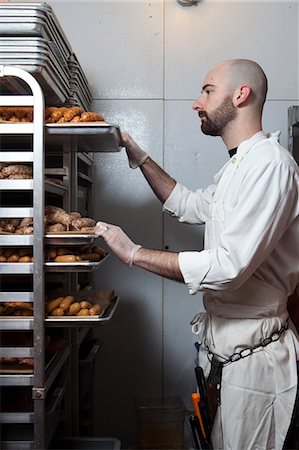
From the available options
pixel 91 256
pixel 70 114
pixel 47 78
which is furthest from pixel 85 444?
pixel 47 78

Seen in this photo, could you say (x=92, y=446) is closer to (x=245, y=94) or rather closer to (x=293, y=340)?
(x=293, y=340)

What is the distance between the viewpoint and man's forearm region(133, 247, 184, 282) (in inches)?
69.7

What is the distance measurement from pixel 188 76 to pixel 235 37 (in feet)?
1.14

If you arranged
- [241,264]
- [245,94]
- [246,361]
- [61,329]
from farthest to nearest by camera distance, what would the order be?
[61,329], [245,94], [246,361], [241,264]

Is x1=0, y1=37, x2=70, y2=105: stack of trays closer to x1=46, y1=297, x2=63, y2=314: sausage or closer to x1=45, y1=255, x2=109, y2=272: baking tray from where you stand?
x1=45, y1=255, x2=109, y2=272: baking tray

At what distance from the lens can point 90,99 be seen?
2922mm

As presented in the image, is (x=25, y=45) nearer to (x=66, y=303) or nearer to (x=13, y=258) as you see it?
(x=13, y=258)

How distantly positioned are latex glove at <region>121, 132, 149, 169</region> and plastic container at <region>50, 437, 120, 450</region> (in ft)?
4.08

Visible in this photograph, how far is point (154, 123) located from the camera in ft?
9.80

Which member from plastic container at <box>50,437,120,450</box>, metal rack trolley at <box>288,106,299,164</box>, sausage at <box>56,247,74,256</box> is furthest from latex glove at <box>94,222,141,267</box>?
metal rack trolley at <box>288,106,299,164</box>

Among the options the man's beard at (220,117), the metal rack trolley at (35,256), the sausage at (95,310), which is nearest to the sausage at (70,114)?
the metal rack trolley at (35,256)

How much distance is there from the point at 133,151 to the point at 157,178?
0.19 meters

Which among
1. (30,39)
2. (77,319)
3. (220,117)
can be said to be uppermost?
(30,39)

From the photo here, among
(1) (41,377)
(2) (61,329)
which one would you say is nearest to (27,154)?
(1) (41,377)
